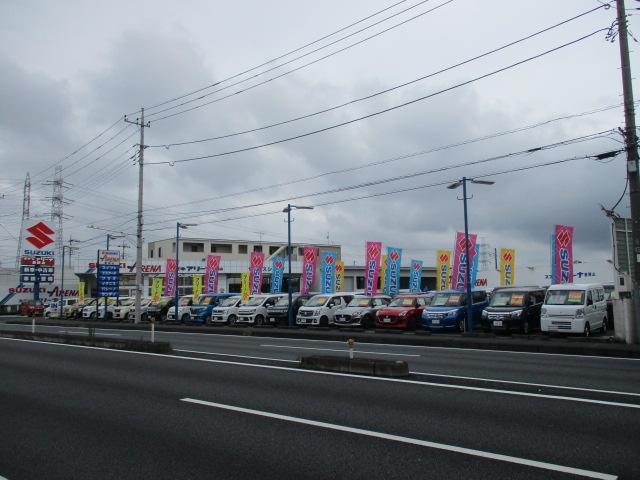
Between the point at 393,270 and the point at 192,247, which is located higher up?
the point at 192,247

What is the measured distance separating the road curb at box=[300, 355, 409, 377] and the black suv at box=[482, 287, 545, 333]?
11.3 metres

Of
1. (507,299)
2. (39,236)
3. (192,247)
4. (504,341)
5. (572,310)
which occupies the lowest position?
(504,341)

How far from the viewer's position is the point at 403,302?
82.6ft

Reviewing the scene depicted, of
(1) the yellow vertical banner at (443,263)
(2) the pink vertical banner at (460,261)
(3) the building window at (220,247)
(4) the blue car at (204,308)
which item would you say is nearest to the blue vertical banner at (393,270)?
(1) the yellow vertical banner at (443,263)

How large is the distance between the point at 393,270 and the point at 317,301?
929 centimetres

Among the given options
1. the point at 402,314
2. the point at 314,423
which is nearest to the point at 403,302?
the point at 402,314

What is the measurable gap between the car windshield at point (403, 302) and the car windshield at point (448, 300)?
50.7 inches

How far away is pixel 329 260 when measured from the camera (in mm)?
36906

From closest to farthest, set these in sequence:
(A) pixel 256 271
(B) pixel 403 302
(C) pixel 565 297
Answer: (C) pixel 565 297
(B) pixel 403 302
(A) pixel 256 271

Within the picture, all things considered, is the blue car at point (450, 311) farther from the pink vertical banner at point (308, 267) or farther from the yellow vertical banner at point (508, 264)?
the pink vertical banner at point (308, 267)

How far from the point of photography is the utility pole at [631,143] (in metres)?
15.3

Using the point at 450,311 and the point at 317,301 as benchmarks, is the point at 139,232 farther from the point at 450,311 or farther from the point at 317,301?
the point at 450,311

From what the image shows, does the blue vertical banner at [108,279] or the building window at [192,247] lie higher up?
the building window at [192,247]

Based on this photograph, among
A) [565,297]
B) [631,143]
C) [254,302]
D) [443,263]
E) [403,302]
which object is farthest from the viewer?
[443,263]
